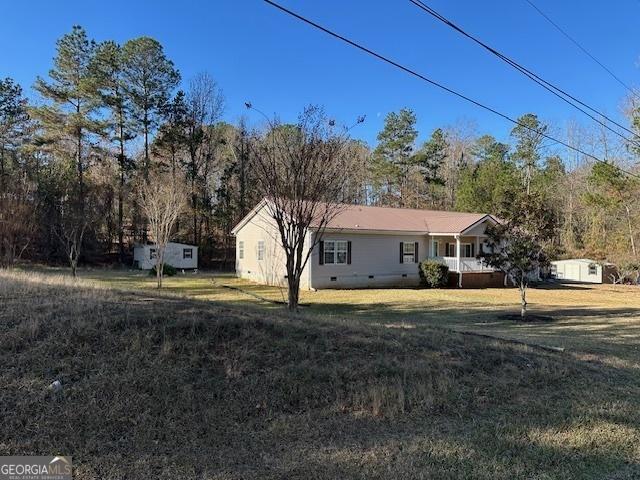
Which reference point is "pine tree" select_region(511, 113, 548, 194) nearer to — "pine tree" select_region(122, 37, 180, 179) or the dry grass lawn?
"pine tree" select_region(122, 37, 180, 179)

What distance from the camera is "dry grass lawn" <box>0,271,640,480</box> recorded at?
3.19m

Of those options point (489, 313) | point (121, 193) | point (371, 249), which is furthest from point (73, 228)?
point (489, 313)

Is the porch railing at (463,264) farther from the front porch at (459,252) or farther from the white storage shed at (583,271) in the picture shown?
the white storage shed at (583,271)

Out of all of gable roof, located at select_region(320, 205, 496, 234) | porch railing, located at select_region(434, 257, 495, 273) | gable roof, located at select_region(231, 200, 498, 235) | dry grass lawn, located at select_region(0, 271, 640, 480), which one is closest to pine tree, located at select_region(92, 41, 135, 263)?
gable roof, located at select_region(231, 200, 498, 235)

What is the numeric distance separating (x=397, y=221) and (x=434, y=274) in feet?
12.3

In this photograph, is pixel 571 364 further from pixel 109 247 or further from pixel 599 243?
pixel 109 247

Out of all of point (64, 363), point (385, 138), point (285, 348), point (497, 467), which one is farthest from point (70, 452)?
point (385, 138)

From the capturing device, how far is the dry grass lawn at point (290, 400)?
319cm

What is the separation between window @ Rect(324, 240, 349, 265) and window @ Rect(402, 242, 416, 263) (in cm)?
380

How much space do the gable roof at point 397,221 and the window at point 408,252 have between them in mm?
844

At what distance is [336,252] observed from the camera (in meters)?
21.6

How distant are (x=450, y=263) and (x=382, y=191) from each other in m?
19.3

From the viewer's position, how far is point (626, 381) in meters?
5.79

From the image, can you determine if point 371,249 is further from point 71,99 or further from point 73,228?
point 71,99
